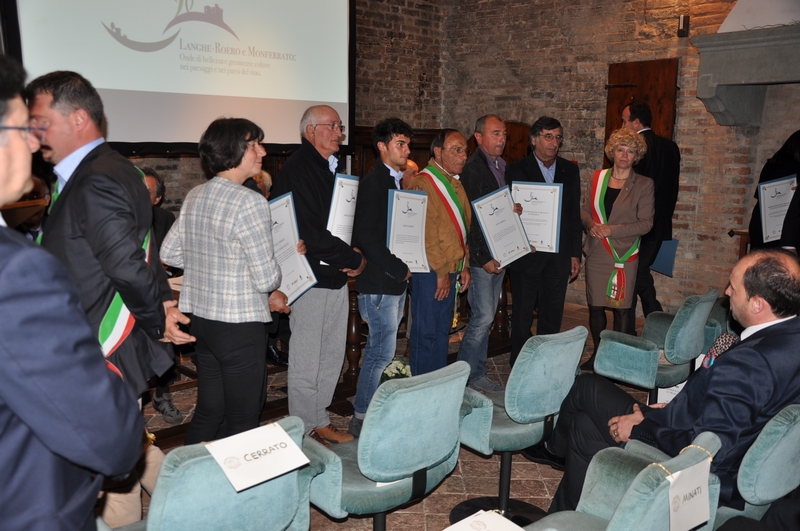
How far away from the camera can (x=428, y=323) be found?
386cm

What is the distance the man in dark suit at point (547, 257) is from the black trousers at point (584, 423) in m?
1.56

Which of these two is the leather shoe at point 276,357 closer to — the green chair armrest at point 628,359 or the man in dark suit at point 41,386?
the green chair armrest at point 628,359

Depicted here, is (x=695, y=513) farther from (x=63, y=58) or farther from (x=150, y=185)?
(x=63, y=58)

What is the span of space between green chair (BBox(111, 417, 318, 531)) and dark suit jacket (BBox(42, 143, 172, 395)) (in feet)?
2.41

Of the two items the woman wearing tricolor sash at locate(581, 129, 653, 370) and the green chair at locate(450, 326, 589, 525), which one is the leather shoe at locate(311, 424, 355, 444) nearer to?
the green chair at locate(450, 326, 589, 525)

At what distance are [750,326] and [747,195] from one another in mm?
4568

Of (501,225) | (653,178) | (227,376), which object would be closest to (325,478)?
(227,376)

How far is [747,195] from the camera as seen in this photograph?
6.23 metres

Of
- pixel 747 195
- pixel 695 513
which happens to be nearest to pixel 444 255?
pixel 695 513

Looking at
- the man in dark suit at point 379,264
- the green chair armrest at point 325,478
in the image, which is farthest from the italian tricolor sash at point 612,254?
the green chair armrest at point 325,478

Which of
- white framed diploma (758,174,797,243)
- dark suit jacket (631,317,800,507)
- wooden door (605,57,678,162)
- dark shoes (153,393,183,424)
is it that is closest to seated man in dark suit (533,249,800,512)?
dark suit jacket (631,317,800,507)

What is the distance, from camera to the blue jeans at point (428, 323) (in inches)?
150

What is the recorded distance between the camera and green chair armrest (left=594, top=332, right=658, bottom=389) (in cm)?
318

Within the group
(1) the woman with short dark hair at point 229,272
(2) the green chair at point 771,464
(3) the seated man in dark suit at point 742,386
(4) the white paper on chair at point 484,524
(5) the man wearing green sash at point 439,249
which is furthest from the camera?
(5) the man wearing green sash at point 439,249
